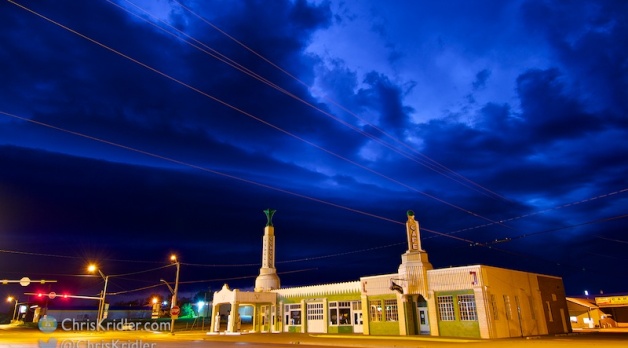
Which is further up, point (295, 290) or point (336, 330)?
point (295, 290)

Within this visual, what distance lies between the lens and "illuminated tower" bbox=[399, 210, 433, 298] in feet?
113

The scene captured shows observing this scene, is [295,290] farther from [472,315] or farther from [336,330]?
[472,315]

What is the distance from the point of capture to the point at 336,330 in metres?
40.9

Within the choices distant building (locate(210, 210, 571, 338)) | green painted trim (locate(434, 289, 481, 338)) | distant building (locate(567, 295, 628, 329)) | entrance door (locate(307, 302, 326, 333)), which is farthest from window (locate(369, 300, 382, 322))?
distant building (locate(567, 295, 628, 329))

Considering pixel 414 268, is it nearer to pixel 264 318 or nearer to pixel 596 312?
pixel 264 318

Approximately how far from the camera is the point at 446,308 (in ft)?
108

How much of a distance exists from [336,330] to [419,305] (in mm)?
10279

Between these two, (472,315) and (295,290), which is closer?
(472,315)

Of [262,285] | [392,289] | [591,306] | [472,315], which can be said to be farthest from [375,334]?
[591,306]

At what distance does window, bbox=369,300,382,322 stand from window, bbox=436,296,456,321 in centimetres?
609

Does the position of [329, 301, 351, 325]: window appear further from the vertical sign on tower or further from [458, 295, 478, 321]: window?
[458, 295, 478, 321]: window

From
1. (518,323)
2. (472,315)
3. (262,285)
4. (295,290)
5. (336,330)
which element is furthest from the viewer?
(262,285)

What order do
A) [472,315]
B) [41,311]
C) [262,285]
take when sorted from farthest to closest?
[41,311]
[262,285]
[472,315]

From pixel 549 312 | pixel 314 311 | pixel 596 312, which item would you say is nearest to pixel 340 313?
pixel 314 311
